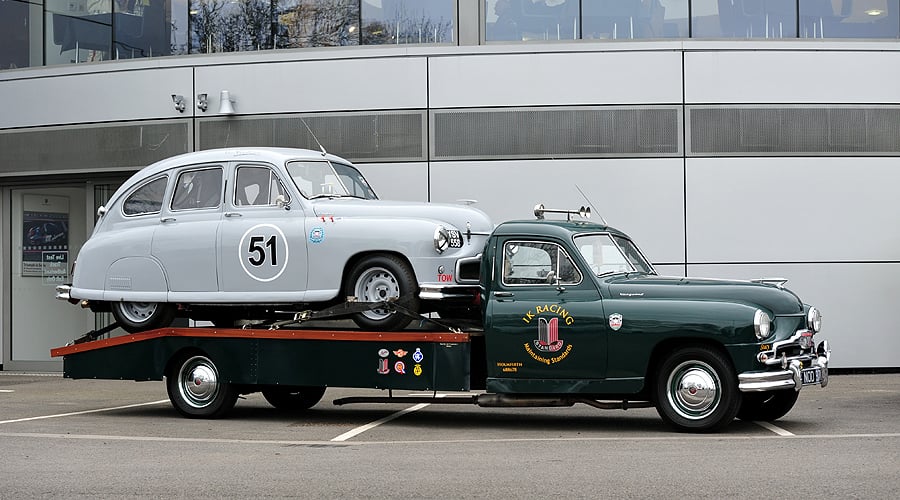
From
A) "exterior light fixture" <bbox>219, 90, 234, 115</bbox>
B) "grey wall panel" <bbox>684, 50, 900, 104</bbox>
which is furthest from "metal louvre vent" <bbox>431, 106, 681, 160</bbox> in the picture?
"exterior light fixture" <bbox>219, 90, 234, 115</bbox>

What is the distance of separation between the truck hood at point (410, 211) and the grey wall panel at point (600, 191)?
6832mm

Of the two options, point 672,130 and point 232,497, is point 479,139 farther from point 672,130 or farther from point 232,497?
point 232,497

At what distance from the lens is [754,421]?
40.9 ft

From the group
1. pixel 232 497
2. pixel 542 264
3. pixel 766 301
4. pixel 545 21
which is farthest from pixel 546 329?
pixel 545 21

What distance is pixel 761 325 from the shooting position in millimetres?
11125

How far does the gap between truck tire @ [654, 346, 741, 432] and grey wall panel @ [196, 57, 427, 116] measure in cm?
955

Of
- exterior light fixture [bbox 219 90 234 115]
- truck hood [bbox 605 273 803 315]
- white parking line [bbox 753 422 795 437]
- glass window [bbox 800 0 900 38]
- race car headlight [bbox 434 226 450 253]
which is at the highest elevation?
glass window [bbox 800 0 900 38]

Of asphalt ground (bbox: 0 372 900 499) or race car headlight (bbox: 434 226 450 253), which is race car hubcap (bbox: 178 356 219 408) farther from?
race car headlight (bbox: 434 226 450 253)

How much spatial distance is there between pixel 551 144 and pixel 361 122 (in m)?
3.15

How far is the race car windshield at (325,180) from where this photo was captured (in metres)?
13.1

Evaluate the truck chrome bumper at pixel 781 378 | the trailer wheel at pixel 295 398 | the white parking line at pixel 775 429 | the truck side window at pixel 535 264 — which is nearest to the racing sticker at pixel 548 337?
the truck side window at pixel 535 264

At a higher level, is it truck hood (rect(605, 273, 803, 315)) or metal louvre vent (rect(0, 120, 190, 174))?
metal louvre vent (rect(0, 120, 190, 174))

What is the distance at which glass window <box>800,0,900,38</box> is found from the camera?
19.9 meters

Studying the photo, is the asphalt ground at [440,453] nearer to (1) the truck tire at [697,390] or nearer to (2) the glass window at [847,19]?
(1) the truck tire at [697,390]
